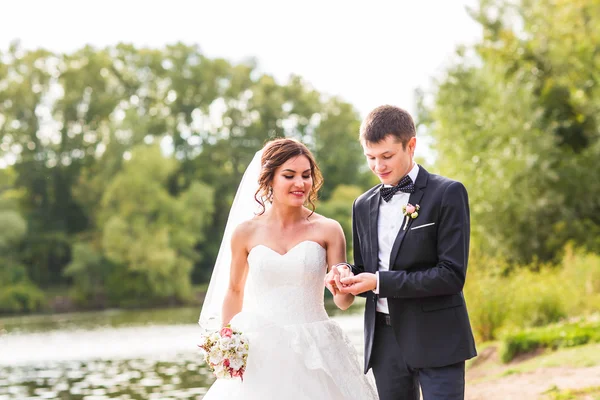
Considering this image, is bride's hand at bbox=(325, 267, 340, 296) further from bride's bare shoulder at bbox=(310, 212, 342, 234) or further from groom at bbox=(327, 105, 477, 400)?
bride's bare shoulder at bbox=(310, 212, 342, 234)

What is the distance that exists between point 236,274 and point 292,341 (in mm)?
514

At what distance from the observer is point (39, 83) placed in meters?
52.2

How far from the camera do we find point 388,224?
418 centimetres

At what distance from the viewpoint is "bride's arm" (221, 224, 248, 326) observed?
5164 mm

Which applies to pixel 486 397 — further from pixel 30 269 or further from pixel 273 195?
pixel 30 269

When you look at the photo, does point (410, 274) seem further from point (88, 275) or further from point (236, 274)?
point (88, 275)

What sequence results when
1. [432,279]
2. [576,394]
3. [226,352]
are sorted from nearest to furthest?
[432,279], [226,352], [576,394]

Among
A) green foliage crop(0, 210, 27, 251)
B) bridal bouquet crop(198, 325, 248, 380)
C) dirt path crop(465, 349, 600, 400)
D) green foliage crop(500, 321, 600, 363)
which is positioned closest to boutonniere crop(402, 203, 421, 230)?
bridal bouquet crop(198, 325, 248, 380)

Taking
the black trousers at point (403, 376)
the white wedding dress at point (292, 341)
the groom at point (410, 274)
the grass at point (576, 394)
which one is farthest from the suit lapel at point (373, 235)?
the grass at point (576, 394)

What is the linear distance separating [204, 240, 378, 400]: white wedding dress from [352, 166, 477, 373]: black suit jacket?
0.96 meters

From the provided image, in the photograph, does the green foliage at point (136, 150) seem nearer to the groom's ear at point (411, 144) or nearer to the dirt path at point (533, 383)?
the dirt path at point (533, 383)

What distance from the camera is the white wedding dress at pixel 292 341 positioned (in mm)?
4961

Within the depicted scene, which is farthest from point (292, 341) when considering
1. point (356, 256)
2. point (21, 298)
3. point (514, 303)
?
point (21, 298)

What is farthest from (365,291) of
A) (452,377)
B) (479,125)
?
(479,125)
